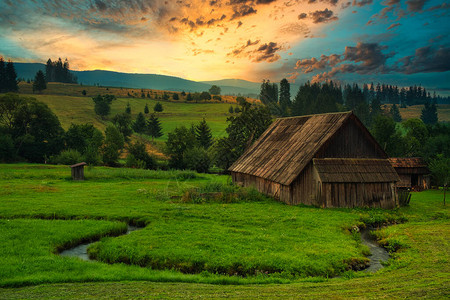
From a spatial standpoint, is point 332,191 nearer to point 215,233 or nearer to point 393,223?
point 393,223

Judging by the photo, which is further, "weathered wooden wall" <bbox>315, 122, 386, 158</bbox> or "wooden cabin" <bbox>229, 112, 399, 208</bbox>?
"weathered wooden wall" <bbox>315, 122, 386, 158</bbox>

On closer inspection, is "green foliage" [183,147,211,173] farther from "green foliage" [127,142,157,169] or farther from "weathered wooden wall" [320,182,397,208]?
"weathered wooden wall" [320,182,397,208]

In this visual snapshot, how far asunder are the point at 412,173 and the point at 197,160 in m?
40.4

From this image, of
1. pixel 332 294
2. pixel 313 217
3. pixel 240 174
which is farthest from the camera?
pixel 240 174

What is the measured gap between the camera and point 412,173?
48.7 metres

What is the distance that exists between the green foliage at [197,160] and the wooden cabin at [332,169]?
1426 inches

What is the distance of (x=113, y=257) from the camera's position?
1369 cm

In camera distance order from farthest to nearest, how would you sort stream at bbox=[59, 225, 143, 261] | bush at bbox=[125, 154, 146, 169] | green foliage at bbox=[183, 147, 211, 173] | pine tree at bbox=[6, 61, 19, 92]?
pine tree at bbox=[6, 61, 19, 92] < green foliage at bbox=[183, 147, 211, 173] < bush at bbox=[125, 154, 146, 169] < stream at bbox=[59, 225, 143, 261]

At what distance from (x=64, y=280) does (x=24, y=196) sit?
2162 centimetres

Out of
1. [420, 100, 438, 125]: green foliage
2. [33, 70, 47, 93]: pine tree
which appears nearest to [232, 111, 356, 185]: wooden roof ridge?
[33, 70, 47, 93]: pine tree

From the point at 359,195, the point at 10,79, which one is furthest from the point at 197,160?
the point at 10,79

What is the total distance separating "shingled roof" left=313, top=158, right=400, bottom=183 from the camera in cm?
2572

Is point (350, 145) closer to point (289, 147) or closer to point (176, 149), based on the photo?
point (289, 147)

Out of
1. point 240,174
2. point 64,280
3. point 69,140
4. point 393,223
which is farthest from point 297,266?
point 69,140
